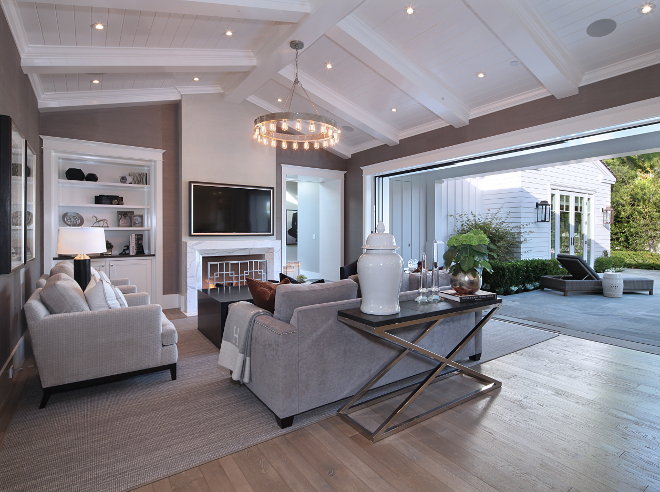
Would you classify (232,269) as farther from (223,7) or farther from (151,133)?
(223,7)

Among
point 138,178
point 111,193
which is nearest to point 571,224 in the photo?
point 138,178

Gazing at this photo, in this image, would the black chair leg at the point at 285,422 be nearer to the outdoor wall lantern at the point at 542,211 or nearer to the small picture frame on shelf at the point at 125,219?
the small picture frame on shelf at the point at 125,219

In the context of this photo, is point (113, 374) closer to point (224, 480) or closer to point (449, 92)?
point (224, 480)

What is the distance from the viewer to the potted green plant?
9.27ft

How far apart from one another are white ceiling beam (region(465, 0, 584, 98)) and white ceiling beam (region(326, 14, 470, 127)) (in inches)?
46.1

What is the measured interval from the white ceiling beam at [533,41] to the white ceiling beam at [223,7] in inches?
61.7

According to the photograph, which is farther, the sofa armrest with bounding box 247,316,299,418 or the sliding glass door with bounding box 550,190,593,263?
the sliding glass door with bounding box 550,190,593,263

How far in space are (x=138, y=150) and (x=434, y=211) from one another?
242 inches

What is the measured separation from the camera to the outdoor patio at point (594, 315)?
4.38 m

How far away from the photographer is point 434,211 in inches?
343

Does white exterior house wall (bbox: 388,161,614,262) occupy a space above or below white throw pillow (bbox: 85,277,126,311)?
above

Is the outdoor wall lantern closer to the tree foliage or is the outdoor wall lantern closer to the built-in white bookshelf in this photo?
the tree foliage

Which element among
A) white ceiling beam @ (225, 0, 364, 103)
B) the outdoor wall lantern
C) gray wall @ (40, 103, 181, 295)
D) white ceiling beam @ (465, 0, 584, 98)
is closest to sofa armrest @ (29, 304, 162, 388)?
white ceiling beam @ (225, 0, 364, 103)

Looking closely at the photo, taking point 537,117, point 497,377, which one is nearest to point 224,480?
point 497,377
